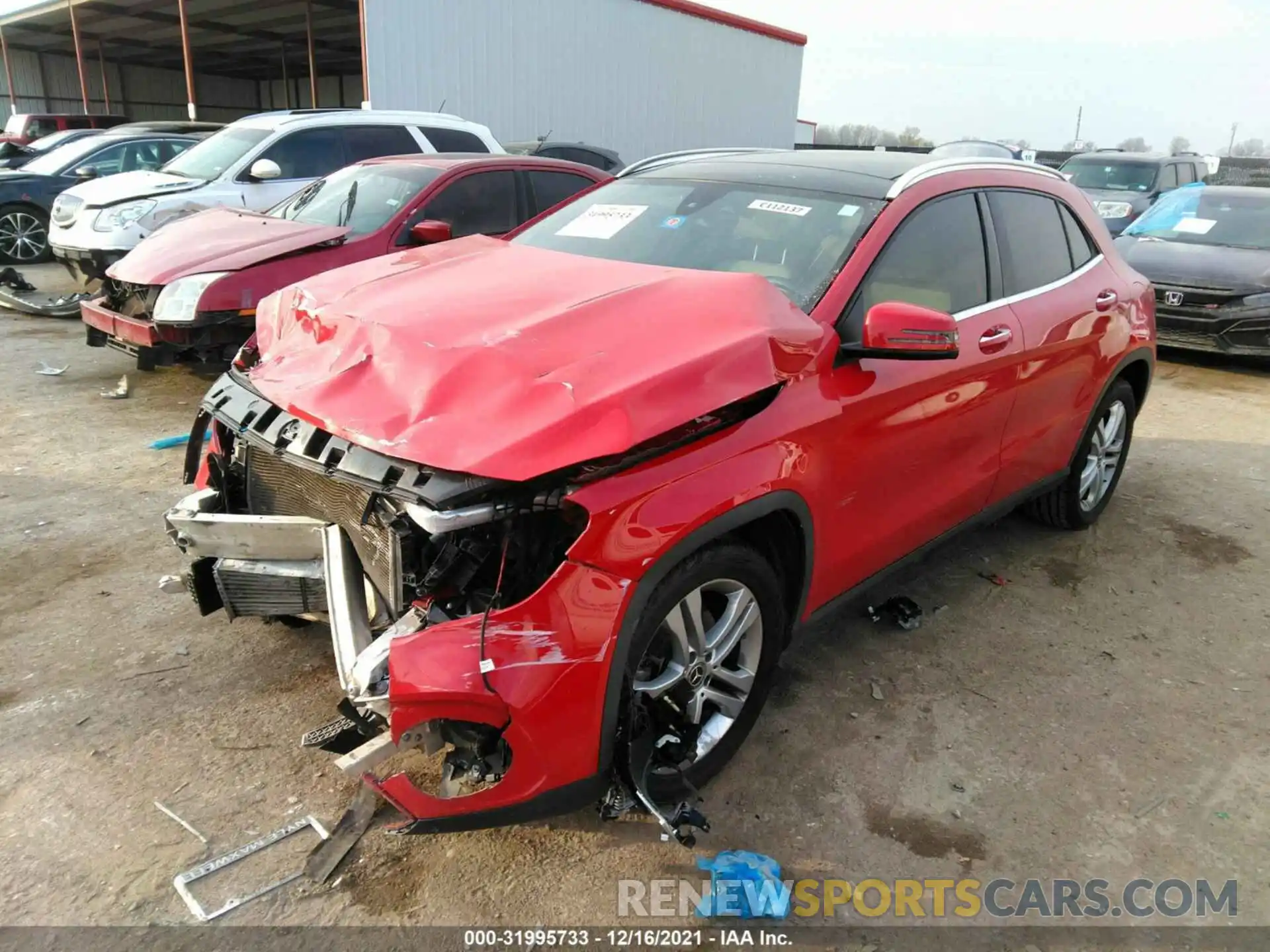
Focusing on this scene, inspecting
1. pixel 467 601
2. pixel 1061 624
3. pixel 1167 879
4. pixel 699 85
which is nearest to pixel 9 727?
pixel 467 601

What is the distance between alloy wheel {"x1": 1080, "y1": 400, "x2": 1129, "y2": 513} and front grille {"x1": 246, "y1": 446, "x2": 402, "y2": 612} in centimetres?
358

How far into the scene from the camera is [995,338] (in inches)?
132

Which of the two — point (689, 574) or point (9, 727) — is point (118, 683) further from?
point (689, 574)

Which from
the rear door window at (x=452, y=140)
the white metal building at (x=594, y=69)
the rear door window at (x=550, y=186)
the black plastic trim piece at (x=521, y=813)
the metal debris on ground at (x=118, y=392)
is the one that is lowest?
the metal debris on ground at (x=118, y=392)

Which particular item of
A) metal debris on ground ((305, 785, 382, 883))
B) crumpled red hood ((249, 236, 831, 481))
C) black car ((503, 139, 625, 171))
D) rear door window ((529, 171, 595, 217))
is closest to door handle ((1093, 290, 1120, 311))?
crumpled red hood ((249, 236, 831, 481))

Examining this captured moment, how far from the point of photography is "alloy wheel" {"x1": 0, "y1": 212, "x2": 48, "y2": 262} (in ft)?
36.4

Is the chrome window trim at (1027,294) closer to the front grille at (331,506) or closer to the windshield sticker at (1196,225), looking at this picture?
the front grille at (331,506)

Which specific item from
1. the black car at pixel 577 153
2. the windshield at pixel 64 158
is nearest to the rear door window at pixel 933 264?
the black car at pixel 577 153

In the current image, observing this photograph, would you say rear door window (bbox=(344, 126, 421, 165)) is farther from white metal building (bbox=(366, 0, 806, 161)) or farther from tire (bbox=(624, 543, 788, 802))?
tire (bbox=(624, 543, 788, 802))

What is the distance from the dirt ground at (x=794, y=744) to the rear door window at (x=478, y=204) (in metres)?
2.81

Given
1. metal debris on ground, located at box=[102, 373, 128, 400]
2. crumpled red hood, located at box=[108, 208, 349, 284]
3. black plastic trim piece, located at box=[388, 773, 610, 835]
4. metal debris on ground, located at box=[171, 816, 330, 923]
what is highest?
crumpled red hood, located at box=[108, 208, 349, 284]

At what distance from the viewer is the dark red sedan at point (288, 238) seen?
5.45 meters

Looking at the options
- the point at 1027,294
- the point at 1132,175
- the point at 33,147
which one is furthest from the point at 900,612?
the point at 33,147

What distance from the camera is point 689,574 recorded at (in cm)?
233
